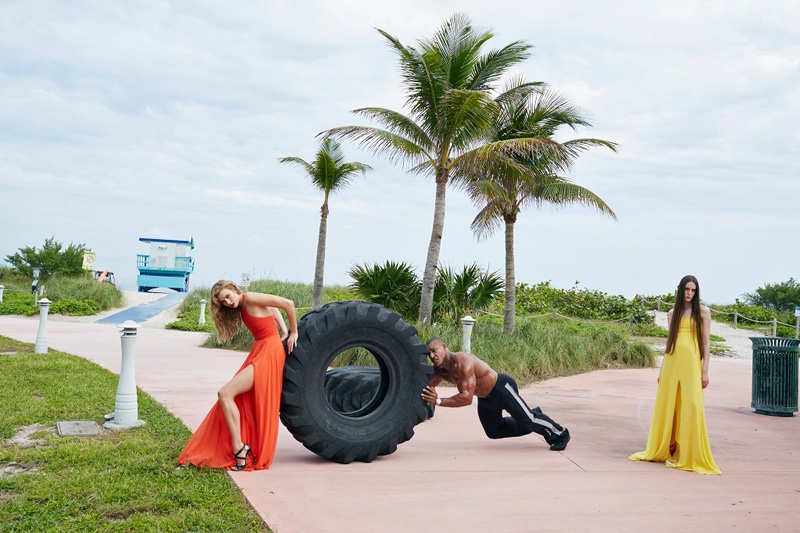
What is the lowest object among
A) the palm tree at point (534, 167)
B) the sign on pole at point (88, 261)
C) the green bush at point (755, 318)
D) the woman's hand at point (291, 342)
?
the woman's hand at point (291, 342)

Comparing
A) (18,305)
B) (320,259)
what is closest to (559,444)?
(320,259)

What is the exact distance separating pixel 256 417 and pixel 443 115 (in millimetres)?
11271

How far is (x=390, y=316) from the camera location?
242 inches

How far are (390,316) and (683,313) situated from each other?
2.75m

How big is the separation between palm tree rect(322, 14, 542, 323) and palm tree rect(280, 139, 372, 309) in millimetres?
6651

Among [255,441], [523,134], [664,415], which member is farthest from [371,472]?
[523,134]

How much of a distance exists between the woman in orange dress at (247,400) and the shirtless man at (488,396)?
140cm

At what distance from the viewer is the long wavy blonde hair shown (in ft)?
18.3

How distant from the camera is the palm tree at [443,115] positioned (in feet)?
51.1

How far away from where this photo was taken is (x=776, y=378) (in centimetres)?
952

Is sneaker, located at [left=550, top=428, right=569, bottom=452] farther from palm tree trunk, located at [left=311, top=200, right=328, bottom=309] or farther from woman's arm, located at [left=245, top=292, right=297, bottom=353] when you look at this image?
palm tree trunk, located at [left=311, top=200, right=328, bottom=309]

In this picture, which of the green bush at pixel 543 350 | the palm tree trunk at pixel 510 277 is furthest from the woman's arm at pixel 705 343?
the palm tree trunk at pixel 510 277

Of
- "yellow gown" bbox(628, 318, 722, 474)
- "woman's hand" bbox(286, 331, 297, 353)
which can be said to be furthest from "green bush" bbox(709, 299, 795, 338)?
"woman's hand" bbox(286, 331, 297, 353)

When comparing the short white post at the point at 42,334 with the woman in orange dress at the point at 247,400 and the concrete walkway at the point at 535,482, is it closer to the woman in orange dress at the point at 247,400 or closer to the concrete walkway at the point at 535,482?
the concrete walkway at the point at 535,482
